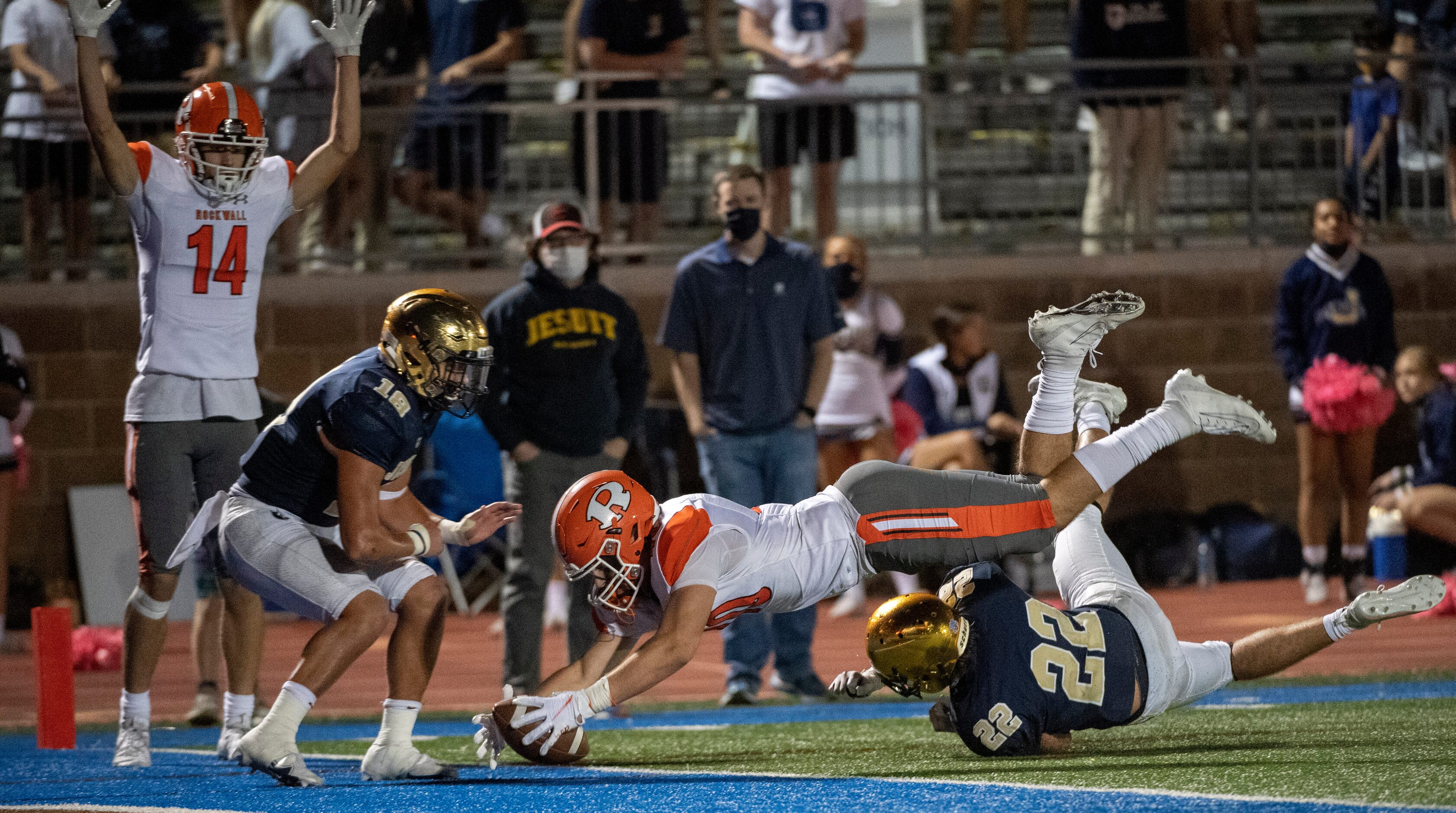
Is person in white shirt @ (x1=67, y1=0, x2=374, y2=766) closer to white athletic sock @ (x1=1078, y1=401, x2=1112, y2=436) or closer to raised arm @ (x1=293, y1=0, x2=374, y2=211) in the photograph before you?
raised arm @ (x1=293, y1=0, x2=374, y2=211)

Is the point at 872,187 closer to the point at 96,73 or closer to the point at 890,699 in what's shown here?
the point at 890,699

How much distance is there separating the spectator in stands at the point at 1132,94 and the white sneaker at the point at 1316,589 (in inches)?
119

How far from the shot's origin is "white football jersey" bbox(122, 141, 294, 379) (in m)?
6.26

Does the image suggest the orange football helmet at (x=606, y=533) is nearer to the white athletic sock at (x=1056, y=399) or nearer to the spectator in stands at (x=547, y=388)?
the white athletic sock at (x=1056, y=399)

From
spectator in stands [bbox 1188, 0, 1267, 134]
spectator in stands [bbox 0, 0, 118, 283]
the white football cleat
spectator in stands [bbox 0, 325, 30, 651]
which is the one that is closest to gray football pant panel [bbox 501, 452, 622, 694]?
the white football cleat

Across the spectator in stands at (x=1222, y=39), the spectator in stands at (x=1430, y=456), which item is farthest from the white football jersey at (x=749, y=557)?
the spectator in stands at (x=1222, y=39)

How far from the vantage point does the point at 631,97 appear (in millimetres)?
12133

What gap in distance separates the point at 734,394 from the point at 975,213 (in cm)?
517

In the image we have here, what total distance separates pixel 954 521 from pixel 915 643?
0.62 meters

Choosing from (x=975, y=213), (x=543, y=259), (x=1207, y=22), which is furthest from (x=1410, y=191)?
(x=543, y=259)

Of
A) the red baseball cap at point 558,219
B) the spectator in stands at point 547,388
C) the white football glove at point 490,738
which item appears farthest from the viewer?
the red baseball cap at point 558,219

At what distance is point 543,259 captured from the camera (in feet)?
25.8

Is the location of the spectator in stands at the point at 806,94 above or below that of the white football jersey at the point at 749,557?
above

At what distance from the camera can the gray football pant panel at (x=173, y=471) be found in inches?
244
